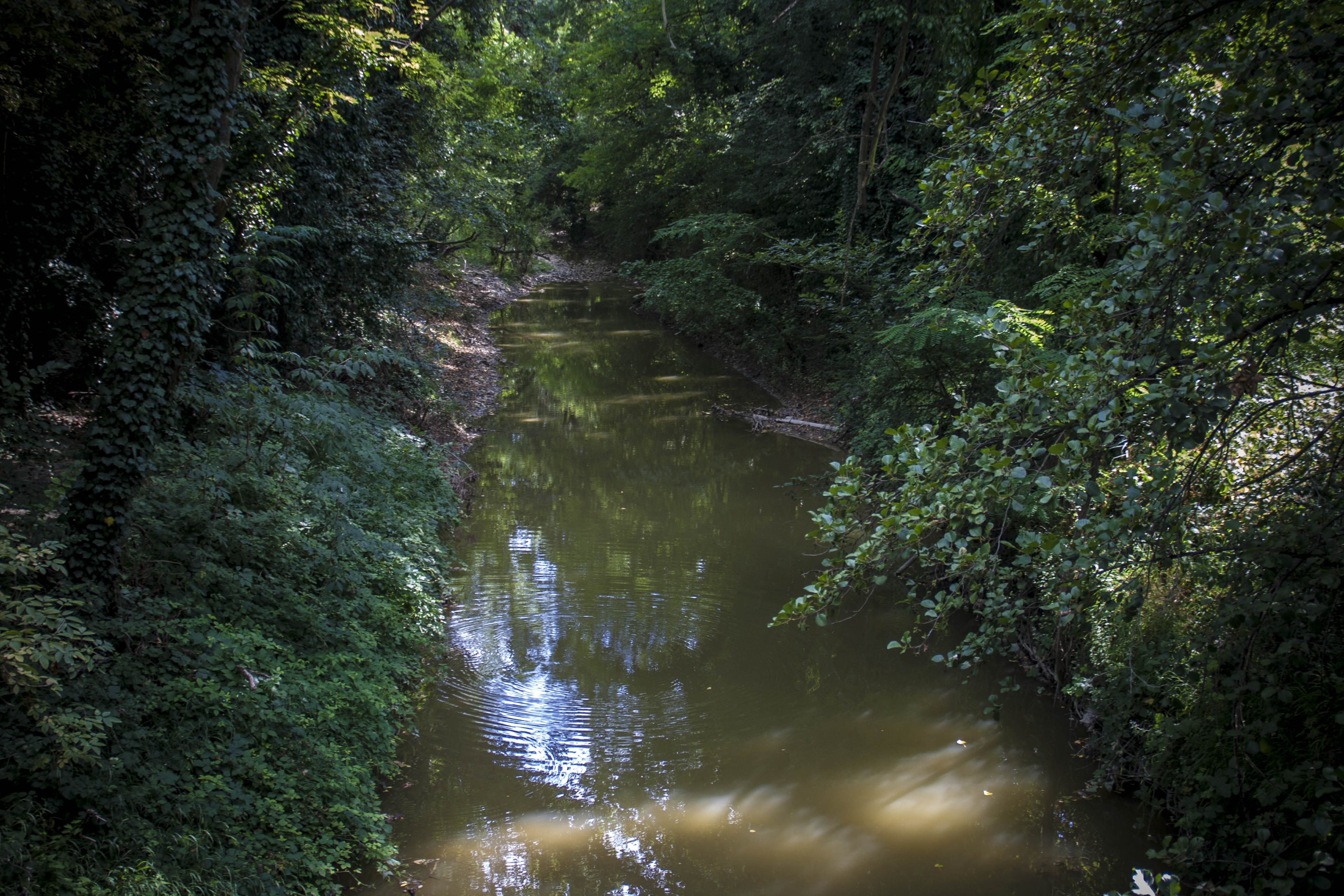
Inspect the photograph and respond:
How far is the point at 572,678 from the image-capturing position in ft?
22.4

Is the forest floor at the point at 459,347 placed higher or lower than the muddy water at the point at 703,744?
higher

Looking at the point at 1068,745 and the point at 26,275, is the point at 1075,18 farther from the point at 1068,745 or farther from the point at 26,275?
the point at 26,275

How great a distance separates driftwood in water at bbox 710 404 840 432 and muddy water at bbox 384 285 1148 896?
3.29 m

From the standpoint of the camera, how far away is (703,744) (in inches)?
238

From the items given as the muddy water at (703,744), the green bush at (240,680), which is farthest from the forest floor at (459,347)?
the green bush at (240,680)

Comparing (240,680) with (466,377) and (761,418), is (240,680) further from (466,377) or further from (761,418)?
(466,377)

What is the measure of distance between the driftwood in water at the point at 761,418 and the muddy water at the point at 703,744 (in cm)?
329

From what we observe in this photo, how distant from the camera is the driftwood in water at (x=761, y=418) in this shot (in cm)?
1361

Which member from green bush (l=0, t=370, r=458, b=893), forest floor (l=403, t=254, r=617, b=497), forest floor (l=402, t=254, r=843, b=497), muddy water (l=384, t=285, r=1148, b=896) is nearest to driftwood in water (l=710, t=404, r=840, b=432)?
forest floor (l=402, t=254, r=843, b=497)

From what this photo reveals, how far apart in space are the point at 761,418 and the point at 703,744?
9.19m

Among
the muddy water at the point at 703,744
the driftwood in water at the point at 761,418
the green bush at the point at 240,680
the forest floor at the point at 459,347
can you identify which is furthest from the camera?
the driftwood in water at the point at 761,418

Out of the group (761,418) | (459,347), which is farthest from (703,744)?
(459,347)

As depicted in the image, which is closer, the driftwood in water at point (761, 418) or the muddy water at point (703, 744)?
the muddy water at point (703, 744)

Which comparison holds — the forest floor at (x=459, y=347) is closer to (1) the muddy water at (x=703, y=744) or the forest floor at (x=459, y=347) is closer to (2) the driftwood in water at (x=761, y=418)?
(1) the muddy water at (x=703, y=744)
